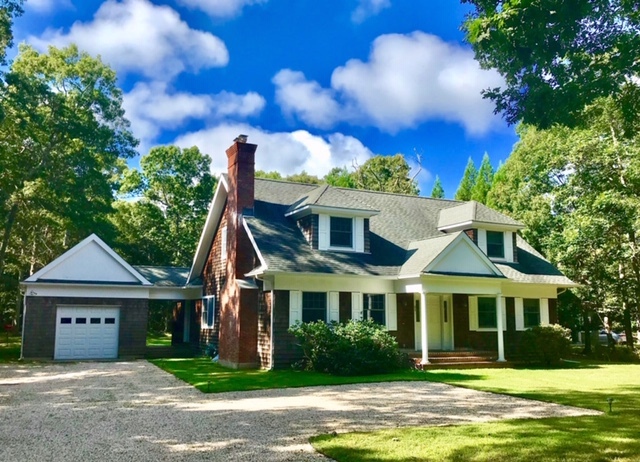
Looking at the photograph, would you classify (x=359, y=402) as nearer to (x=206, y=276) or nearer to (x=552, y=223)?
(x=206, y=276)

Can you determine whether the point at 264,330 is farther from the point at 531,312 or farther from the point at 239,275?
the point at 531,312

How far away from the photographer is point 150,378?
1623 centimetres

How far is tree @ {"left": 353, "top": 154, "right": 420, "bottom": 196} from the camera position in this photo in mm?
50969


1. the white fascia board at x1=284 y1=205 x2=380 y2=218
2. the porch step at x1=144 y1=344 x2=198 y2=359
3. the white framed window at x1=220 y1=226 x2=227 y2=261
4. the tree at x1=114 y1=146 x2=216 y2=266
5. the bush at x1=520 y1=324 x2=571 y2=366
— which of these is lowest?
the porch step at x1=144 y1=344 x2=198 y2=359

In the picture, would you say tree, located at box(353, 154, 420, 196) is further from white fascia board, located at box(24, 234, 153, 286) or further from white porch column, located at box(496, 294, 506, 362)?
white fascia board, located at box(24, 234, 153, 286)

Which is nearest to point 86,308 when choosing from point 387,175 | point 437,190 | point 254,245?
point 254,245

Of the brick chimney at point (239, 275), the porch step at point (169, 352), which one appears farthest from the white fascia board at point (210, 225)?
the porch step at point (169, 352)

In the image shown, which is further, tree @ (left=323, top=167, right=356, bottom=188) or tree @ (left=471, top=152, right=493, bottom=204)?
tree @ (left=323, top=167, right=356, bottom=188)

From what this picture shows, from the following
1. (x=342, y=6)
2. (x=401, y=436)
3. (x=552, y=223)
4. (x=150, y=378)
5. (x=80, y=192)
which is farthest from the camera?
(x=80, y=192)

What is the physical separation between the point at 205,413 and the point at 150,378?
Result: 21.7 feet

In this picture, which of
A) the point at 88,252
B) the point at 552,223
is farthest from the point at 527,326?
the point at 88,252

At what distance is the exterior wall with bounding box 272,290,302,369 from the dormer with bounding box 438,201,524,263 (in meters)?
8.97

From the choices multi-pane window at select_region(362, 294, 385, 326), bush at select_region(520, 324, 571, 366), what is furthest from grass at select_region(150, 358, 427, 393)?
bush at select_region(520, 324, 571, 366)

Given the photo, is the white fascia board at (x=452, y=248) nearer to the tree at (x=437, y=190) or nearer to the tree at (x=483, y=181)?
the tree at (x=483, y=181)
